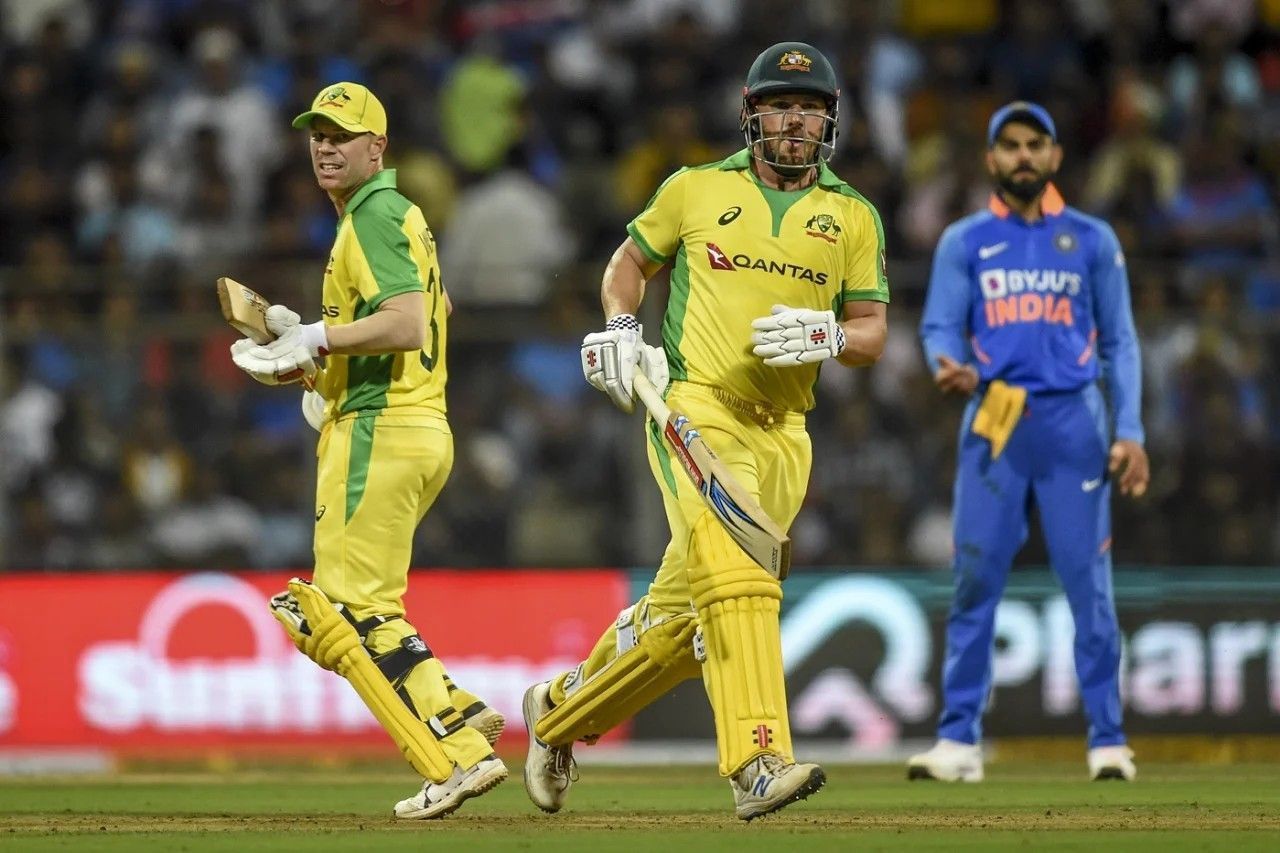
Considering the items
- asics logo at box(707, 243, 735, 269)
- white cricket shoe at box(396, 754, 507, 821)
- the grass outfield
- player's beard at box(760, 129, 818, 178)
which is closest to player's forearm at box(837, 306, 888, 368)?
asics logo at box(707, 243, 735, 269)

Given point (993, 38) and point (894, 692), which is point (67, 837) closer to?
point (894, 692)

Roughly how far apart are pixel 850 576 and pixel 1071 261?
264 centimetres

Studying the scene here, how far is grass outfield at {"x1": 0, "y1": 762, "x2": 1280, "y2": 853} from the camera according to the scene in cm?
A: 611

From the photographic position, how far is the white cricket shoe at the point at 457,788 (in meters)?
6.73

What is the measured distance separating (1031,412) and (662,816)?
2669 mm

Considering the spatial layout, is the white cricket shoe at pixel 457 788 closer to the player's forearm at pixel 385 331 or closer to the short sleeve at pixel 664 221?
the player's forearm at pixel 385 331

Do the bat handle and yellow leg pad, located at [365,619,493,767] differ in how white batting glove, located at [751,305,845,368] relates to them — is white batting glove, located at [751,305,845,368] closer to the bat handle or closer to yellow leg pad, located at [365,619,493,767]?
the bat handle

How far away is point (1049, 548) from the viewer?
8.80 meters

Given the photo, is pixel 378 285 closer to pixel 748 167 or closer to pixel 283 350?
pixel 283 350

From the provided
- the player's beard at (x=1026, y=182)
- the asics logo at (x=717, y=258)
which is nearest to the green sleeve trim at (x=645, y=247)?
the asics logo at (x=717, y=258)

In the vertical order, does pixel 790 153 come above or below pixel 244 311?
above

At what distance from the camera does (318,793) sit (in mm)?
8445

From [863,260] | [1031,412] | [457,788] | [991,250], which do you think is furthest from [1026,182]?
[457,788]

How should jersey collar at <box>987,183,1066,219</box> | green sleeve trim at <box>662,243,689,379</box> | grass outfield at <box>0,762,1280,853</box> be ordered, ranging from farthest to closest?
1. jersey collar at <box>987,183,1066,219</box>
2. green sleeve trim at <box>662,243,689,379</box>
3. grass outfield at <box>0,762,1280,853</box>
